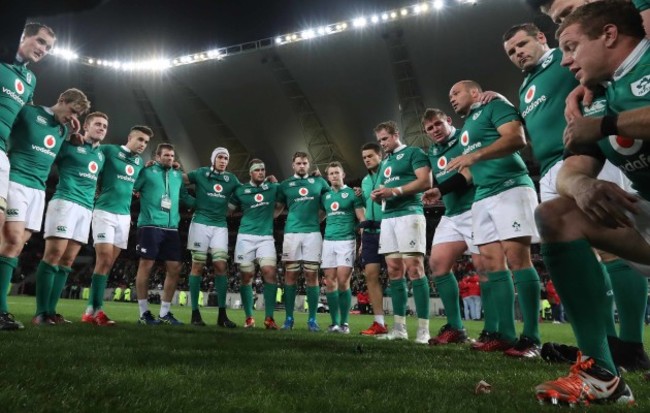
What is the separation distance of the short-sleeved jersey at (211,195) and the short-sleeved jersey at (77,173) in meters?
1.92

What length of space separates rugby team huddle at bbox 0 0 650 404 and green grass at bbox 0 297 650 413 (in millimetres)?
432

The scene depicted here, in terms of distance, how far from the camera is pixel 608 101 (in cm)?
199

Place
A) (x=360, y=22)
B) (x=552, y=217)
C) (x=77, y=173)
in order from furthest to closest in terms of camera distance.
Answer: (x=360, y=22) → (x=77, y=173) → (x=552, y=217)

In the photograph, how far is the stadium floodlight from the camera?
22.3 m

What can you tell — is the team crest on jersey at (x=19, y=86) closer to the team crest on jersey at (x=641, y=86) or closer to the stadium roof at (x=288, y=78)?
the team crest on jersey at (x=641, y=86)

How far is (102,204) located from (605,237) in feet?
20.7

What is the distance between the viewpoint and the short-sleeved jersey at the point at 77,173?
5.64m

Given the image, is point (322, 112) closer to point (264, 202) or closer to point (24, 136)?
point (264, 202)

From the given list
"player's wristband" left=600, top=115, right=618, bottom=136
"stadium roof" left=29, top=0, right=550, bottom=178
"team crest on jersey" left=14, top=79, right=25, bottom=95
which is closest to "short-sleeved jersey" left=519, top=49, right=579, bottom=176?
"player's wristband" left=600, top=115, right=618, bottom=136

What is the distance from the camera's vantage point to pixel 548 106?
3.57 metres

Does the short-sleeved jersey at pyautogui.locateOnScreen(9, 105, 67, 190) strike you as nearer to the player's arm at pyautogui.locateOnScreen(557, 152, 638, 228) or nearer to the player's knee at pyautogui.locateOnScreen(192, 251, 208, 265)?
the player's knee at pyautogui.locateOnScreen(192, 251, 208, 265)

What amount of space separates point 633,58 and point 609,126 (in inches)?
14.1

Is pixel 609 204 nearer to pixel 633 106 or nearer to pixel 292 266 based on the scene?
pixel 633 106

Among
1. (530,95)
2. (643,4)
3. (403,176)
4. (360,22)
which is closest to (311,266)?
(403,176)
